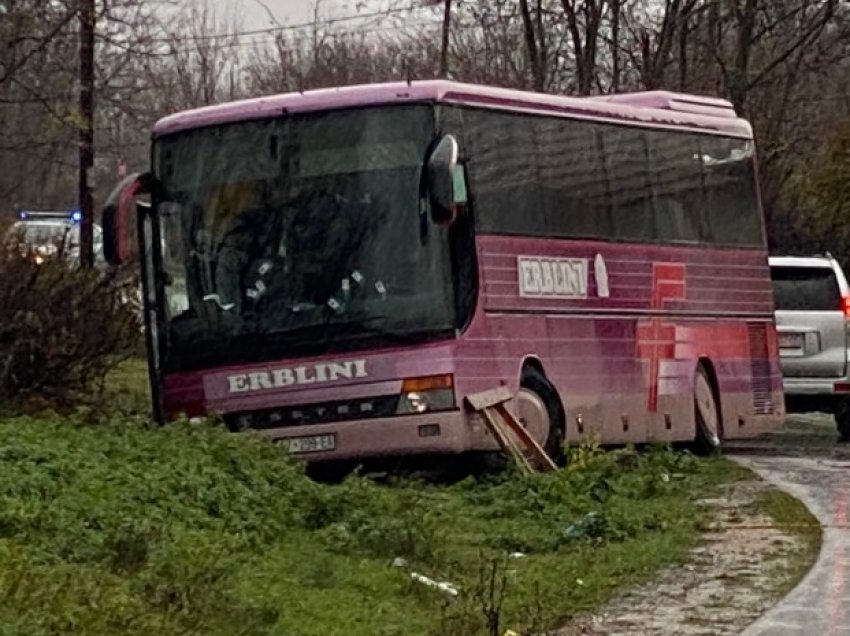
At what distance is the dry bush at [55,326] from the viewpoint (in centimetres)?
1762

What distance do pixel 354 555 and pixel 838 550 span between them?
9.68 ft

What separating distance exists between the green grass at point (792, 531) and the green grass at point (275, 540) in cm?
56

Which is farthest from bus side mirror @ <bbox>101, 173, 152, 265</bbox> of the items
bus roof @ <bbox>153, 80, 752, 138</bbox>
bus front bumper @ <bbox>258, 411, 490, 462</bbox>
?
bus front bumper @ <bbox>258, 411, 490, 462</bbox>

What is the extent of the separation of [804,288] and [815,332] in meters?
0.64

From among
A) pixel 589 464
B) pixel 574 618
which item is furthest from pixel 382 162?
pixel 574 618

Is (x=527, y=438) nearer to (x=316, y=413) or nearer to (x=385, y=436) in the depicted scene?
(x=385, y=436)

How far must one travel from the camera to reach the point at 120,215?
15883mm

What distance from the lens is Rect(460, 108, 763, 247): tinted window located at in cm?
1656

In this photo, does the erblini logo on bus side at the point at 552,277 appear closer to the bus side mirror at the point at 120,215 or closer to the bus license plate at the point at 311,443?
the bus license plate at the point at 311,443

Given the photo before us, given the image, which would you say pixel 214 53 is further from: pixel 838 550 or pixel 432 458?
pixel 838 550

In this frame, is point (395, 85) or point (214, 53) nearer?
point (395, 85)

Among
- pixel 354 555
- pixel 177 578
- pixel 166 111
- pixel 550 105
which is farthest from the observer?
pixel 166 111

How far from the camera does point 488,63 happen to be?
42844 mm

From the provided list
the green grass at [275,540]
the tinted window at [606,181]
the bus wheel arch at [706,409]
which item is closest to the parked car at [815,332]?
the tinted window at [606,181]
